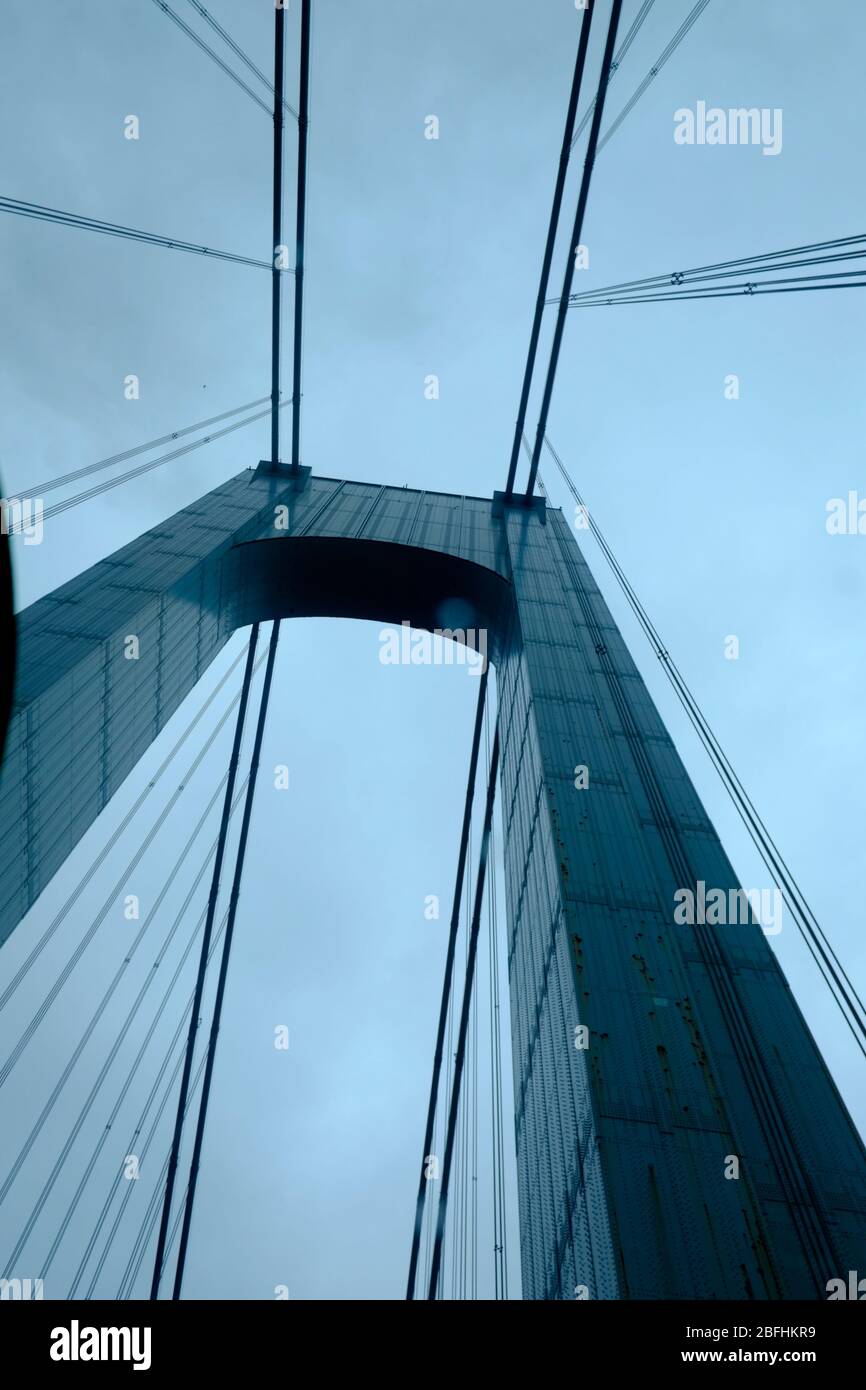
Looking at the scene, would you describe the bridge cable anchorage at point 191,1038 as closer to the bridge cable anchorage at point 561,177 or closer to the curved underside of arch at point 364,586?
the curved underside of arch at point 364,586

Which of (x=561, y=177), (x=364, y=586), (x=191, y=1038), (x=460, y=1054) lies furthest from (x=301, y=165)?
(x=191, y=1038)

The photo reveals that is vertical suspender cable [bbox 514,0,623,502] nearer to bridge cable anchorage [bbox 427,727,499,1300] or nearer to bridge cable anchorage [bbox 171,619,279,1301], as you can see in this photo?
bridge cable anchorage [bbox 427,727,499,1300]

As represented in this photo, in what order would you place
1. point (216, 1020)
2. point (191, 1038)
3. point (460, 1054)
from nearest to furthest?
point (460, 1054) < point (191, 1038) < point (216, 1020)

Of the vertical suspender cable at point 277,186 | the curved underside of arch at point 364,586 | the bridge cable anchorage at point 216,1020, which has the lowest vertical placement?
the bridge cable anchorage at point 216,1020

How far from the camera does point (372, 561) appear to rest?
17766 mm

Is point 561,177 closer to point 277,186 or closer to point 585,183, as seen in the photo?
point 585,183

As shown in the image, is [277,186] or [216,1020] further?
[216,1020]

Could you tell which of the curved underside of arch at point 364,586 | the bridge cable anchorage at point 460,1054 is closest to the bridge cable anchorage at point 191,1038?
the curved underside of arch at point 364,586

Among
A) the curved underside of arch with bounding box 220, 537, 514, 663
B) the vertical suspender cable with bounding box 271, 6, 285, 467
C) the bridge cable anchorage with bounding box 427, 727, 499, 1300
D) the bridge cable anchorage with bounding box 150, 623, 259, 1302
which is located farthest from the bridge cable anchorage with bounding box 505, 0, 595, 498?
the bridge cable anchorage with bounding box 150, 623, 259, 1302

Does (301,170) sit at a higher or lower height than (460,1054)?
higher

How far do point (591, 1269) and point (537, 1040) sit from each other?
9.10ft

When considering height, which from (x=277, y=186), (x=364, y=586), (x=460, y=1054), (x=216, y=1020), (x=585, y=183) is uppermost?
(x=585, y=183)

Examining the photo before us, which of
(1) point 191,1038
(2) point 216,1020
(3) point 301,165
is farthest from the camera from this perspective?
(2) point 216,1020

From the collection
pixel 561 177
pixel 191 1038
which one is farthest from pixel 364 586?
pixel 191 1038
